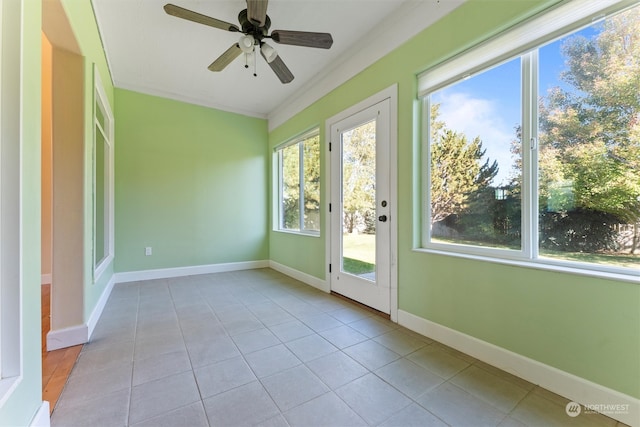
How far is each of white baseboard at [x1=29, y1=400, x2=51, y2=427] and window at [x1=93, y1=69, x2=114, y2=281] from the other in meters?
1.48

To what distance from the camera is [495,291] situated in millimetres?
1747

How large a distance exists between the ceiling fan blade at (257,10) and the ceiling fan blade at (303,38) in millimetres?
132

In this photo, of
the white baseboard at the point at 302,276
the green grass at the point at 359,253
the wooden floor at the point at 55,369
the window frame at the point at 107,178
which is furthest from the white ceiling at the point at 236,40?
the wooden floor at the point at 55,369

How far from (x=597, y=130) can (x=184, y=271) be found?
464 cm

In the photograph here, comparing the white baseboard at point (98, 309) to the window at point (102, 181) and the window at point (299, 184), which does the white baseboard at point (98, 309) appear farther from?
the window at point (299, 184)

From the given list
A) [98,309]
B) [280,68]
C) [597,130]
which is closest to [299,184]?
[280,68]

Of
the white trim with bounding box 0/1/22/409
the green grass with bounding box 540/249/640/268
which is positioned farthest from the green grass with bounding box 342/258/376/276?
the white trim with bounding box 0/1/22/409

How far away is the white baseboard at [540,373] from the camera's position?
4.21 feet

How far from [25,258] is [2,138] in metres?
0.48

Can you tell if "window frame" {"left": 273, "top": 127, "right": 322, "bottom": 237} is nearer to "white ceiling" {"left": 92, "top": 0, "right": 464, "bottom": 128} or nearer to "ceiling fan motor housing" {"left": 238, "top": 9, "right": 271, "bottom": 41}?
"white ceiling" {"left": 92, "top": 0, "right": 464, "bottom": 128}

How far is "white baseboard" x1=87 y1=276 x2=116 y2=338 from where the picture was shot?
213 centimetres

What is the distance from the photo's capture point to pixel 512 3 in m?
1.64

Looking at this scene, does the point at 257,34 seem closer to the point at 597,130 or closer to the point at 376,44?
the point at 376,44

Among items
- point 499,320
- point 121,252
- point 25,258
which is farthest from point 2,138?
point 121,252
